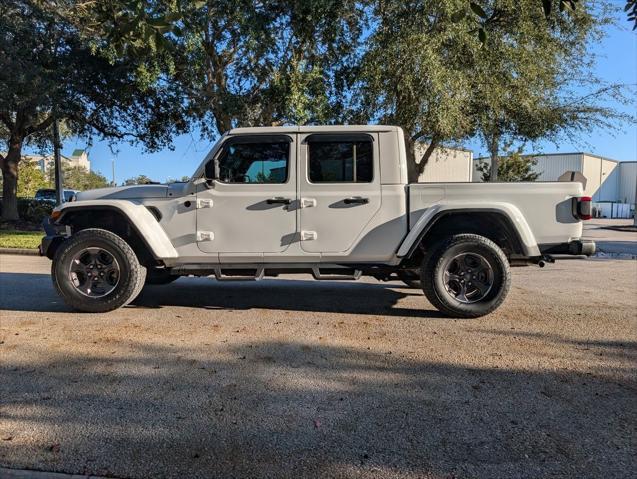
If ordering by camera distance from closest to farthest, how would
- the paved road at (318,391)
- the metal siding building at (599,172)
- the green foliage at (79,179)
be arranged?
1. the paved road at (318,391)
2. the metal siding building at (599,172)
3. the green foliage at (79,179)

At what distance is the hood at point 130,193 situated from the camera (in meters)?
5.78

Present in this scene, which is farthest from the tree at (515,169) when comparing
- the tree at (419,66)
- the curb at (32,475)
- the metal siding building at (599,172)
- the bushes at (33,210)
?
the curb at (32,475)

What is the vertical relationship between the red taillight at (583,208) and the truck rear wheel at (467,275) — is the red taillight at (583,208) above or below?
above

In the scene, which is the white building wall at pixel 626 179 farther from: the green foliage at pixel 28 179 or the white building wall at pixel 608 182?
the green foliage at pixel 28 179

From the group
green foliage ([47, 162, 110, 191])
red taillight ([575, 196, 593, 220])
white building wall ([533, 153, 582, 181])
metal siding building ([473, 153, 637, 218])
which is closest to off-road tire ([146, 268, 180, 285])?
red taillight ([575, 196, 593, 220])

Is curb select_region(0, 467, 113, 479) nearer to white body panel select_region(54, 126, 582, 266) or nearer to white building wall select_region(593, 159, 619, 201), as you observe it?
white body panel select_region(54, 126, 582, 266)

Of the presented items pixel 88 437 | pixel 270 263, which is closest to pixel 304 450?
pixel 88 437

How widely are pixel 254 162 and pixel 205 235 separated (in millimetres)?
1014

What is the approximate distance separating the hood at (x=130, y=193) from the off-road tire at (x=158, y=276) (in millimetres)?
938

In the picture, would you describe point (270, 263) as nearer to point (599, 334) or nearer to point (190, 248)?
point (190, 248)

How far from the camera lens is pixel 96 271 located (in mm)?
5719

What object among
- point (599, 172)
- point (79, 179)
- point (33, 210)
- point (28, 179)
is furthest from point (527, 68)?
point (79, 179)

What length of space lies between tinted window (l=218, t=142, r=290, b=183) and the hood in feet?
2.51

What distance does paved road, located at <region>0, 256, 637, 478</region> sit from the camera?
103 inches
